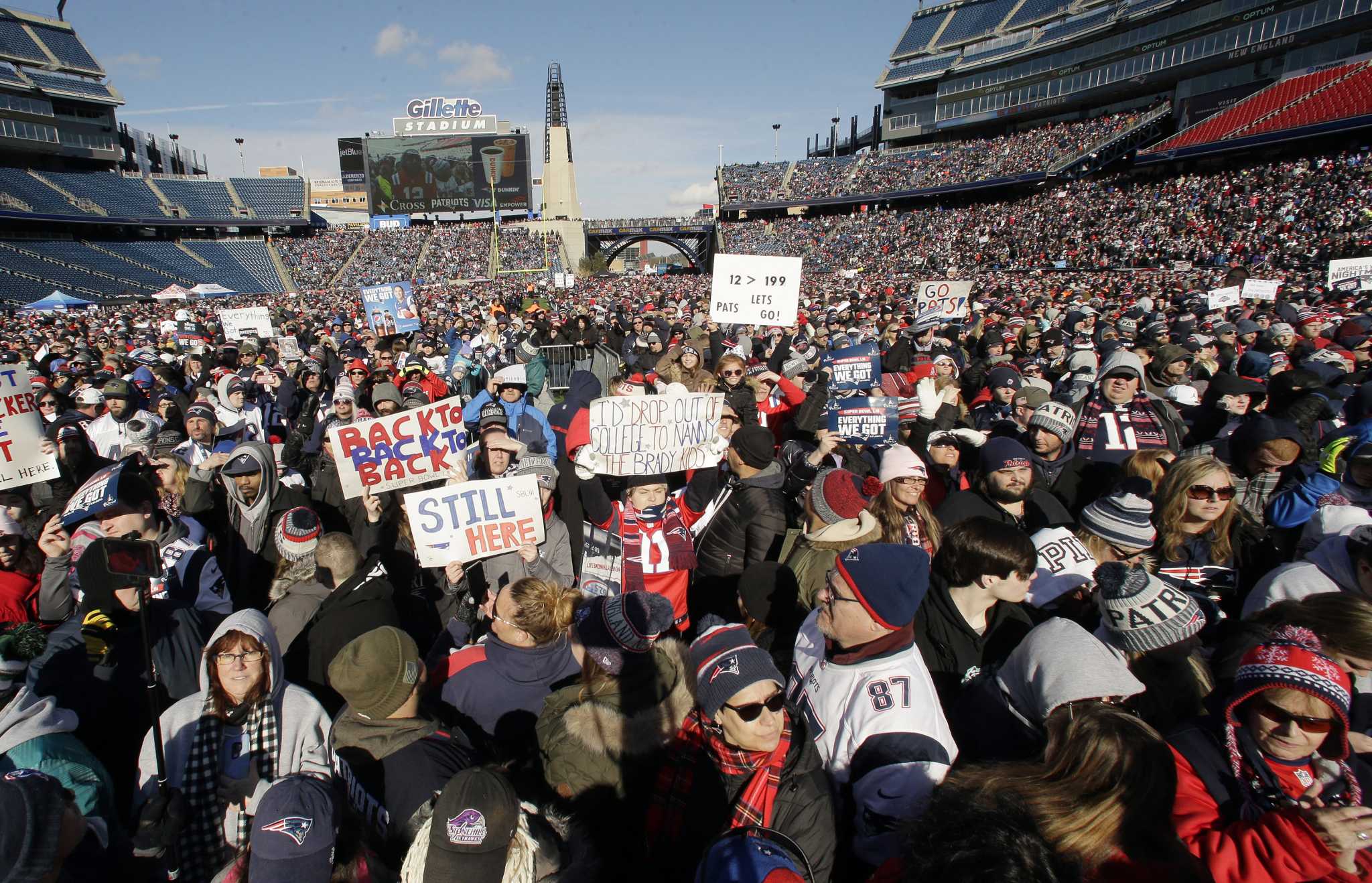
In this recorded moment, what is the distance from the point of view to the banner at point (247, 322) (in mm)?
14320

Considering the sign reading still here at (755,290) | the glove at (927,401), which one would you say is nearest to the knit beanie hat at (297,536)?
the glove at (927,401)

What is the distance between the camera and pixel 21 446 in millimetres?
4902

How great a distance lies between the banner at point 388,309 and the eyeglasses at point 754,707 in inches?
504

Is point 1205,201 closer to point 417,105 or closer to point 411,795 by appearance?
point 411,795

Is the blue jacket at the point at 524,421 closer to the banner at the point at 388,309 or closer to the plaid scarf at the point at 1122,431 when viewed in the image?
the plaid scarf at the point at 1122,431

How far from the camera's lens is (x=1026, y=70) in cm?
→ 5441

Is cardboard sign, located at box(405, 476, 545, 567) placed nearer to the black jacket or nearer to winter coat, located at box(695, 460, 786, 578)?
winter coat, located at box(695, 460, 786, 578)

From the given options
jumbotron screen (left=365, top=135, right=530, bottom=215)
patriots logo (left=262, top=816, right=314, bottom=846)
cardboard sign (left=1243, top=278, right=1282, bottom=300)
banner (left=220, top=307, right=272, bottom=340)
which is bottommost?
patriots logo (left=262, top=816, right=314, bottom=846)

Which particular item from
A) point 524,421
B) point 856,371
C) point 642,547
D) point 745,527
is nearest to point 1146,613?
point 745,527

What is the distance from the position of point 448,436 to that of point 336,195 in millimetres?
107717

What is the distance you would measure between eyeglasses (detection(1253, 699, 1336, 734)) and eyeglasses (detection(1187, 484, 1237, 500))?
74.9 inches

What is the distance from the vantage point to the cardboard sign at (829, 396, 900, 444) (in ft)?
16.7

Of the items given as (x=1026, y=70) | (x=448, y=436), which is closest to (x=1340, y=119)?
(x=1026, y=70)

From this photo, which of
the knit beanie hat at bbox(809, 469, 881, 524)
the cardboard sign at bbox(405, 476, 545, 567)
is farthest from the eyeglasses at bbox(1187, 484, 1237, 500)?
the cardboard sign at bbox(405, 476, 545, 567)
